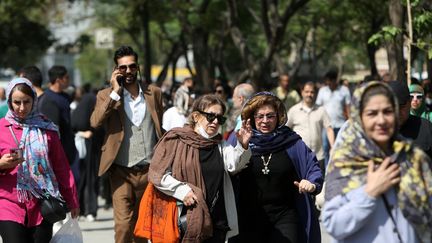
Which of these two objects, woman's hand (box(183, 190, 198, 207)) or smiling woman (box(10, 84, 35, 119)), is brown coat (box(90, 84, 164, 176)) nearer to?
smiling woman (box(10, 84, 35, 119))

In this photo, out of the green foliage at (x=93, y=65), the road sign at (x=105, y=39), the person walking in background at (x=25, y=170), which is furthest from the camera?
the green foliage at (x=93, y=65)

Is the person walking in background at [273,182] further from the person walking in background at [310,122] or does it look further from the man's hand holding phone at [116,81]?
the person walking in background at [310,122]

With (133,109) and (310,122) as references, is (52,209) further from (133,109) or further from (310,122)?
(310,122)

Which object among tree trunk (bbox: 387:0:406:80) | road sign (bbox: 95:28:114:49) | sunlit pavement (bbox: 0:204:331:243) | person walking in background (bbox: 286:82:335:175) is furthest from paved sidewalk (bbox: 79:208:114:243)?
road sign (bbox: 95:28:114:49)

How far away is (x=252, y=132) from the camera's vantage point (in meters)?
7.57

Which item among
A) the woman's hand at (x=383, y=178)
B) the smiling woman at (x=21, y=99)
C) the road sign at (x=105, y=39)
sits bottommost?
the woman's hand at (x=383, y=178)

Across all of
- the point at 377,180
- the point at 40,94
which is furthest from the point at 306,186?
the point at 40,94

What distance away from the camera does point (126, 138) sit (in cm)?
880

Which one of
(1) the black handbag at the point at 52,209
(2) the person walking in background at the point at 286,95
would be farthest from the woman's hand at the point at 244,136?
(2) the person walking in background at the point at 286,95

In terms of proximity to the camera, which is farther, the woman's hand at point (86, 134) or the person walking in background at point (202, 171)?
the woman's hand at point (86, 134)

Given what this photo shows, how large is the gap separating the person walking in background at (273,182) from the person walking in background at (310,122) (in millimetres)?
4983

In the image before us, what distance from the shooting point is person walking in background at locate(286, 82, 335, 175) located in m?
12.7

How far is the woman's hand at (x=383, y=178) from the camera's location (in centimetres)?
485

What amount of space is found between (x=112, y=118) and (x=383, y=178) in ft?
14.1
